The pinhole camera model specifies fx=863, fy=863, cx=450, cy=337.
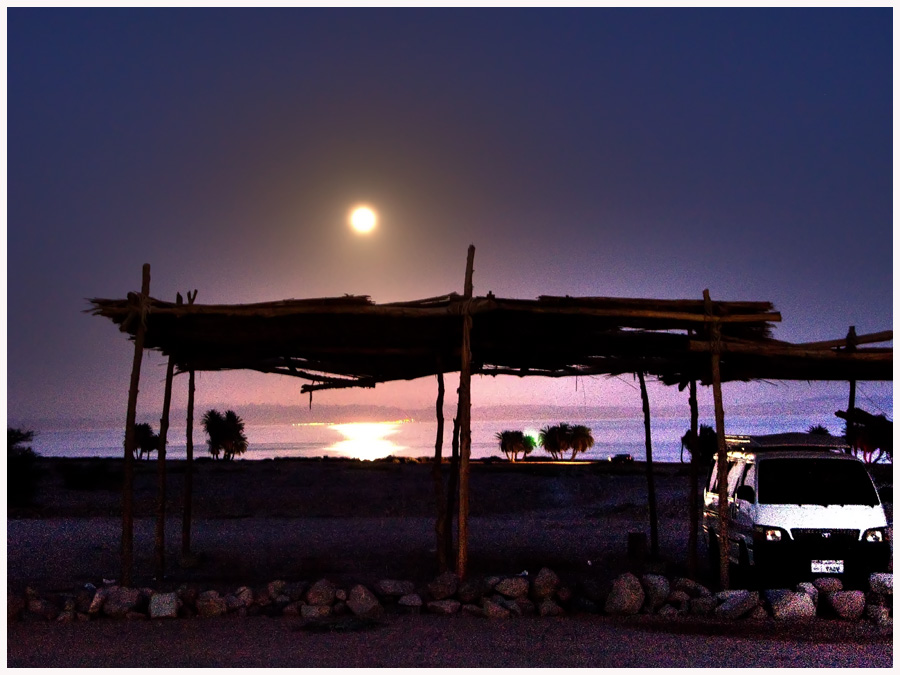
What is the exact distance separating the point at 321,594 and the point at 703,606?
4314 millimetres

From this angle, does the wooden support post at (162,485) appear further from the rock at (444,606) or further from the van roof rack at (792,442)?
the van roof rack at (792,442)

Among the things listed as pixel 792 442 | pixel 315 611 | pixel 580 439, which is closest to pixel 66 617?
pixel 315 611

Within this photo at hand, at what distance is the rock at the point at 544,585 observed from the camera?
10.0m

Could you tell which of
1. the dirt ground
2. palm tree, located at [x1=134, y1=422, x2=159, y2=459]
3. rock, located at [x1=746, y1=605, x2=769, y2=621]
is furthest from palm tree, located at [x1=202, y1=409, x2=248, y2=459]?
rock, located at [x1=746, y1=605, x2=769, y2=621]

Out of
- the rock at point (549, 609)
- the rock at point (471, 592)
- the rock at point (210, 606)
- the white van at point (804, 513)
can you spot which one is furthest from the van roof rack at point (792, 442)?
the rock at point (210, 606)

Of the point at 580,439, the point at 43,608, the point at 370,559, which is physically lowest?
the point at 370,559

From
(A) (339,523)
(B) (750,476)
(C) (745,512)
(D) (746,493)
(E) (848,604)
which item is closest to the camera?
(E) (848,604)

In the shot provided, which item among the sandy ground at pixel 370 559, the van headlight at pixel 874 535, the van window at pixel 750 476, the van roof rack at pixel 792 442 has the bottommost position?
the sandy ground at pixel 370 559

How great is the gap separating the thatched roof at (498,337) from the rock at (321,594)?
10.6 ft

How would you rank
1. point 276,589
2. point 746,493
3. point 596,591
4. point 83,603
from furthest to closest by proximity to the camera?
point 746,493 < point 276,589 < point 596,591 < point 83,603

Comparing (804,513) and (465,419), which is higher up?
(465,419)

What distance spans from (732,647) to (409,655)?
3035mm

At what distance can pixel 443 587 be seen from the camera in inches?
396

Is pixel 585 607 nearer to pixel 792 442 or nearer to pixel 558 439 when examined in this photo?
pixel 792 442
